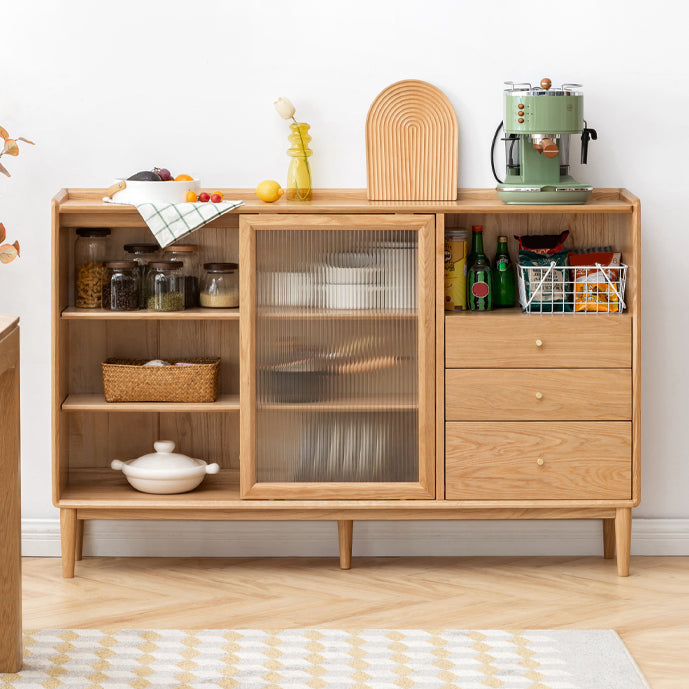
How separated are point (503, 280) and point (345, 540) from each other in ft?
3.07

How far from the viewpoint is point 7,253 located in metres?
3.31

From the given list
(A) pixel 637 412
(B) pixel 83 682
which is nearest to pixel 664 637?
Answer: (A) pixel 637 412

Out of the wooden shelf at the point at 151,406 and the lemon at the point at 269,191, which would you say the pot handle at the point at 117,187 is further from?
the wooden shelf at the point at 151,406

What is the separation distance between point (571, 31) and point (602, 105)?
25 cm

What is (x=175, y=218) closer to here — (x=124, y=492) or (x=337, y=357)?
(x=337, y=357)

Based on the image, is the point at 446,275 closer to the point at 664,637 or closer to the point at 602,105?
the point at 602,105

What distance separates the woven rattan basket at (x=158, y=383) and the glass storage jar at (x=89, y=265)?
0.70ft

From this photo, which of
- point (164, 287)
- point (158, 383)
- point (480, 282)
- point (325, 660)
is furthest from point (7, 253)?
point (325, 660)

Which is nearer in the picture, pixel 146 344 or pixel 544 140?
pixel 544 140

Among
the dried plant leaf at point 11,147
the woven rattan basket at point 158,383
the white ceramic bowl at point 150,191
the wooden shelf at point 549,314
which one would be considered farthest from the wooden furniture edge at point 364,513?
the dried plant leaf at point 11,147

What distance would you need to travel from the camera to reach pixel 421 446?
3209 mm

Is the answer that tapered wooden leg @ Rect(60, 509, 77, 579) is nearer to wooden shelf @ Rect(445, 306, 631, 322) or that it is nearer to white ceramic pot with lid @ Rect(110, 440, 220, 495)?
white ceramic pot with lid @ Rect(110, 440, 220, 495)

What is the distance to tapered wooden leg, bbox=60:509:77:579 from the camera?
10.7ft

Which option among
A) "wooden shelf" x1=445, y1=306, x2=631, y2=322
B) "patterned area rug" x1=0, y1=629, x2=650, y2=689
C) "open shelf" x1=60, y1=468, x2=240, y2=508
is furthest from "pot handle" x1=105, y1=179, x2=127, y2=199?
"patterned area rug" x1=0, y1=629, x2=650, y2=689
